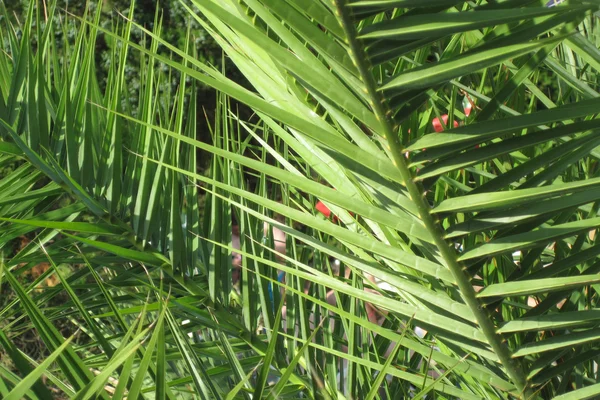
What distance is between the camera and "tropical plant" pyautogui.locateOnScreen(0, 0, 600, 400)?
19.2 inches

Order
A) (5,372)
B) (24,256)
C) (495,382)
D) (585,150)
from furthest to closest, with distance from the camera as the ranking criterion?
1. (24,256)
2. (495,382)
3. (585,150)
4. (5,372)

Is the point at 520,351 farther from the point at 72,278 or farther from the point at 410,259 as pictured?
the point at 72,278

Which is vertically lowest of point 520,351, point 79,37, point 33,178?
point 520,351

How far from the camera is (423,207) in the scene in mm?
565

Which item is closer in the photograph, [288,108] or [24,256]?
[288,108]

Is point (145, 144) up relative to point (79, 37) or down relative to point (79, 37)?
down

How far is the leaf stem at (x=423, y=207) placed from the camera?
0.49m

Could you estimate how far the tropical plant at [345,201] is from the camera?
0.49 meters

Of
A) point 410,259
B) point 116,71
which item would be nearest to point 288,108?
point 410,259

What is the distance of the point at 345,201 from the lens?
56 centimetres

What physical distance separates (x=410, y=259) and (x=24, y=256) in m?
0.56

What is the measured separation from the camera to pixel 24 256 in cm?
91

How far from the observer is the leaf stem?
494 millimetres

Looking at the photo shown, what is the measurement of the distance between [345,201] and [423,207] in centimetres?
7
